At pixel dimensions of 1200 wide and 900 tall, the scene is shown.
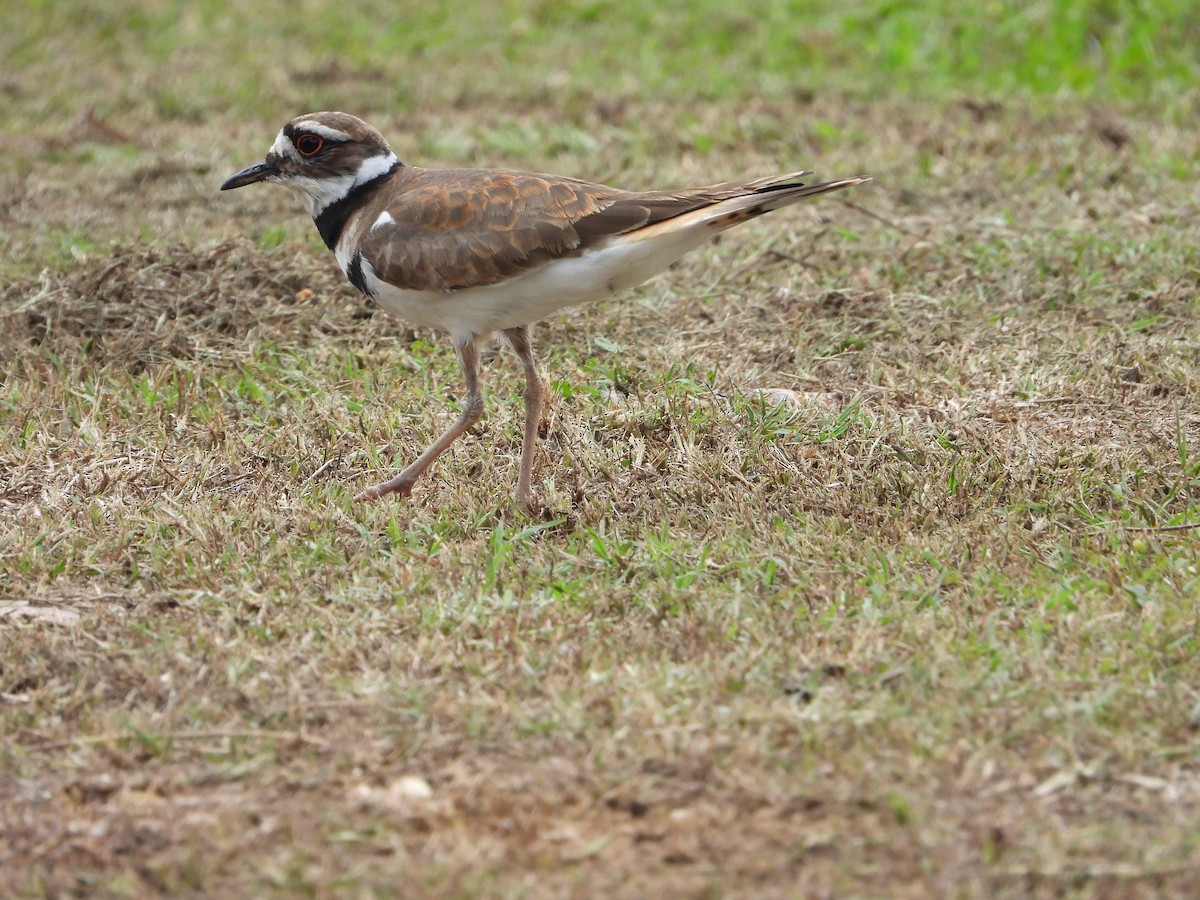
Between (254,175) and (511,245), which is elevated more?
(254,175)

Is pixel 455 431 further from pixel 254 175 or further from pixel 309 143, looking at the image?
pixel 254 175

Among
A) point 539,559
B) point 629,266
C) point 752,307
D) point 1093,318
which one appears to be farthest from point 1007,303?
point 539,559

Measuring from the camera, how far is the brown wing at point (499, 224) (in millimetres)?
5215

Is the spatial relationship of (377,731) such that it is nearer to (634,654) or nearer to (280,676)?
(280,676)

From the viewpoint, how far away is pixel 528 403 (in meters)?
5.68

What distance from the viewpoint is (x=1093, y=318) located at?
6.80m

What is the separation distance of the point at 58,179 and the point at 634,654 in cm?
605

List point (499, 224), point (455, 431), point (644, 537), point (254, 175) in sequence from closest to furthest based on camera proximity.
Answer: point (644, 537) → point (499, 224) → point (455, 431) → point (254, 175)

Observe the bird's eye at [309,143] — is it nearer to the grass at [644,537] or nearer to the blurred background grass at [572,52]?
the grass at [644,537]

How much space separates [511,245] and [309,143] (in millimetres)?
1129

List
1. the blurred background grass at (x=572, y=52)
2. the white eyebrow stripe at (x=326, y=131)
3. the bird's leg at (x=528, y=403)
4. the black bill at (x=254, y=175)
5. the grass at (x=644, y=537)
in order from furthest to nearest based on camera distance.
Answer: the blurred background grass at (x=572, y=52) < the black bill at (x=254, y=175) < the white eyebrow stripe at (x=326, y=131) < the bird's leg at (x=528, y=403) < the grass at (x=644, y=537)

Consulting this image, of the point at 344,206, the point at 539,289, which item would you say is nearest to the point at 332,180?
the point at 344,206

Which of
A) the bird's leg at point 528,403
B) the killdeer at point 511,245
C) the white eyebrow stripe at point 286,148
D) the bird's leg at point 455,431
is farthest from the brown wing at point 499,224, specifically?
the white eyebrow stripe at point 286,148

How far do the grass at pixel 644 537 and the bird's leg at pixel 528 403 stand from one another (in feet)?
0.46
